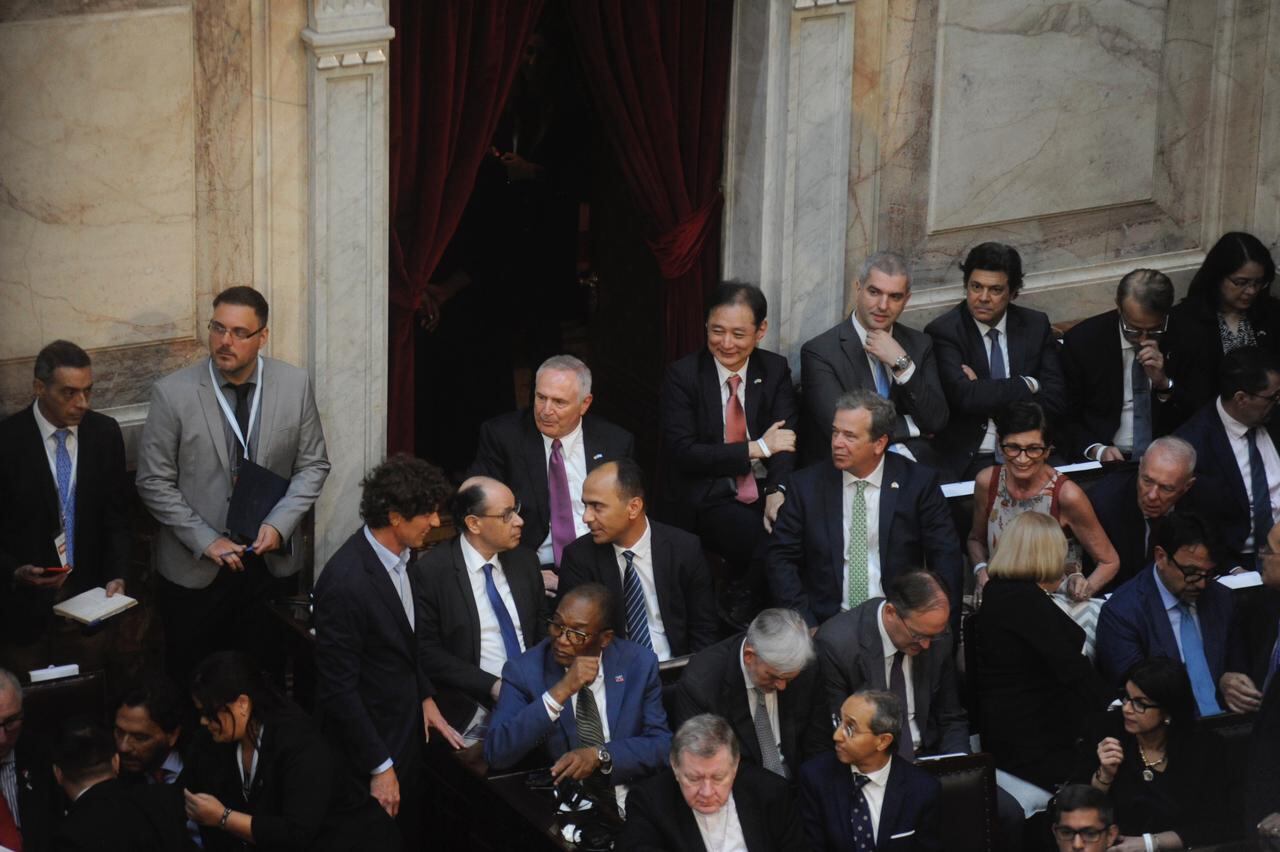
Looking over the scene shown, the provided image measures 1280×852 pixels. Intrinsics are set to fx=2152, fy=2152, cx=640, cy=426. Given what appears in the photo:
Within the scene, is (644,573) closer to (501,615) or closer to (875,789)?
(501,615)

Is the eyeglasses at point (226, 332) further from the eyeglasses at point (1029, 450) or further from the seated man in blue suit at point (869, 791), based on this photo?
the eyeglasses at point (1029, 450)

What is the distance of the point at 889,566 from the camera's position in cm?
812

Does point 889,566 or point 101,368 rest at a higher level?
point 101,368

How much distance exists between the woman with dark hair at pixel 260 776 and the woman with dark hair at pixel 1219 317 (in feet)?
14.5

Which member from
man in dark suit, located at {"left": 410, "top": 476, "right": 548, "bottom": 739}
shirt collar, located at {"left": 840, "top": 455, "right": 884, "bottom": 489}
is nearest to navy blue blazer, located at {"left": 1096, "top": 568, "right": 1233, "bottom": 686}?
shirt collar, located at {"left": 840, "top": 455, "right": 884, "bottom": 489}

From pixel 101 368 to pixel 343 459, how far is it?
3.34ft

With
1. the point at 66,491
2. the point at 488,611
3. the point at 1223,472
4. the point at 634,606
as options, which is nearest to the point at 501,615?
the point at 488,611

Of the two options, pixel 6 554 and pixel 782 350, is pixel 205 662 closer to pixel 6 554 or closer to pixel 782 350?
pixel 6 554

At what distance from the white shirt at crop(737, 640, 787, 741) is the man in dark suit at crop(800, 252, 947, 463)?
5.74 ft

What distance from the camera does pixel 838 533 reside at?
319 inches

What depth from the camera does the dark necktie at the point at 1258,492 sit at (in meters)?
8.78

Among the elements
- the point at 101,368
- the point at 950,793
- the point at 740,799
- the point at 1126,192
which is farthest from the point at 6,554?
the point at 1126,192

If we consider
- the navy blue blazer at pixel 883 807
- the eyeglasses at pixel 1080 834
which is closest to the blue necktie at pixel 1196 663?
the eyeglasses at pixel 1080 834

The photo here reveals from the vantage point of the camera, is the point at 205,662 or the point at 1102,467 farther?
the point at 1102,467
